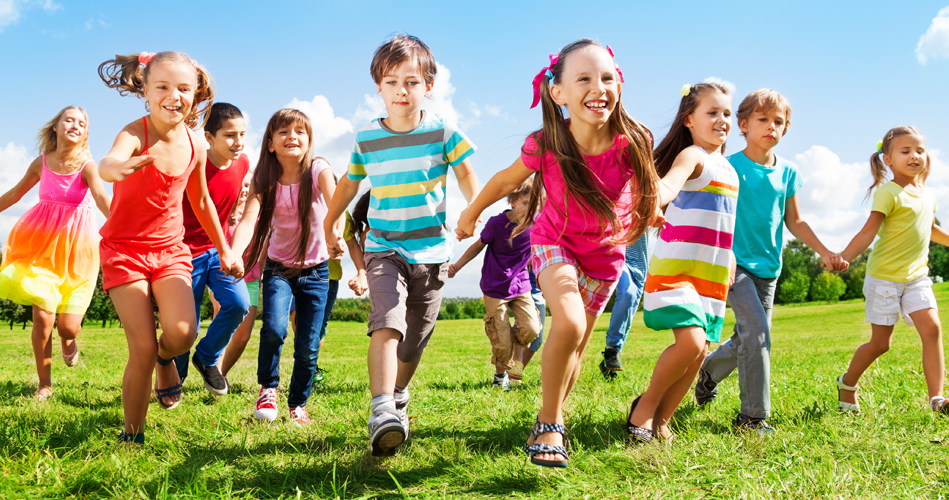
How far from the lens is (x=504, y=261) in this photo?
19.6 feet

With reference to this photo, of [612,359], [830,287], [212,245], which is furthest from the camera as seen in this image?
[830,287]

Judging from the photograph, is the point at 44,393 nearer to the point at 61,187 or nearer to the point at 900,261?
the point at 61,187

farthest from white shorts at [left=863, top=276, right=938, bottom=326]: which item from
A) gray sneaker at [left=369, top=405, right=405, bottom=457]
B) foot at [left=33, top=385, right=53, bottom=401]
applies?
foot at [left=33, top=385, right=53, bottom=401]

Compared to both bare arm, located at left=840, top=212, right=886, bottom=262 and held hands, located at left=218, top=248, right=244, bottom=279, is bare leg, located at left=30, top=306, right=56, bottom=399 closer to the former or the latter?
held hands, located at left=218, top=248, right=244, bottom=279

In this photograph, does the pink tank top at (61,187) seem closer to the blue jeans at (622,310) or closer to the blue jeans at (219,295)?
the blue jeans at (219,295)

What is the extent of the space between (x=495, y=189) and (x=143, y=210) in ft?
6.96

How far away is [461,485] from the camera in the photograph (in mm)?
2893

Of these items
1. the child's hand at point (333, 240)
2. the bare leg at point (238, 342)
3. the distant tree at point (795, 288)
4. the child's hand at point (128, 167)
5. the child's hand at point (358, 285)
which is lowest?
the distant tree at point (795, 288)

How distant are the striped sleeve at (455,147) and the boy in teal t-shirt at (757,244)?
6.34ft

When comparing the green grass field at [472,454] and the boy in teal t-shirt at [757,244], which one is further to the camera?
the boy in teal t-shirt at [757,244]

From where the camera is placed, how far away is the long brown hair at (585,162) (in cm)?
309

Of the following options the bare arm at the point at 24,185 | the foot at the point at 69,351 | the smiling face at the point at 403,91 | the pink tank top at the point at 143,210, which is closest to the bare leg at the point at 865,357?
the smiling face at the point at 403,91

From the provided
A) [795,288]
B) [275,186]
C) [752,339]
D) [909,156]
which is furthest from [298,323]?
[795,288]

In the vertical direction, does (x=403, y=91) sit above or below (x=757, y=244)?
above
